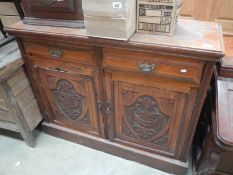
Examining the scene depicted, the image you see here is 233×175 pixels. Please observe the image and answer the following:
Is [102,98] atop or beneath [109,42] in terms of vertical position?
beneath

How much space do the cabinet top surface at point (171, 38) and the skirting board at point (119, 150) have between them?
2.52 ft

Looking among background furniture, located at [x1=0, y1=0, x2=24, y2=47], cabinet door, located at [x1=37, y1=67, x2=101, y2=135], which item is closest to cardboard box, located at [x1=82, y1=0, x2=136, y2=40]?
cabinet door, located at [x1=37, y1=67, x2=101, y2=135]

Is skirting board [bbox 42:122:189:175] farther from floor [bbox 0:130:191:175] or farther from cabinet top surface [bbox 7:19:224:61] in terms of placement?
cabinet top surface [bbox 7:19:224:61]

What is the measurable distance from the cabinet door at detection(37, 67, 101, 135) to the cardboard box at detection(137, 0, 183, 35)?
0.40m

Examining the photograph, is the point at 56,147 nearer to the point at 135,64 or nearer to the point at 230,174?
the point at 135,64

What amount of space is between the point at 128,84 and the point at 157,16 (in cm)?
38

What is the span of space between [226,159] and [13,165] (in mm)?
1429

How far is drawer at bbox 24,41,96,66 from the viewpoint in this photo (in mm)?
1063

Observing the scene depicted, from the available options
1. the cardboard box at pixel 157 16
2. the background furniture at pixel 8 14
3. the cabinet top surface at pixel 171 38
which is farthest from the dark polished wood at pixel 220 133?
the background furniture at pixel 8 14

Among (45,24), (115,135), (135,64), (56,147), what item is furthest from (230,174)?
(45,24)

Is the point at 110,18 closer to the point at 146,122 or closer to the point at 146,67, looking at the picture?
the point at 146,67

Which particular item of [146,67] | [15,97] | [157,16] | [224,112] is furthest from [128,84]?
[15,97]

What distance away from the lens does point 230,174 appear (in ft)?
3.81

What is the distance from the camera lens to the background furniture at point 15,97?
124cm
